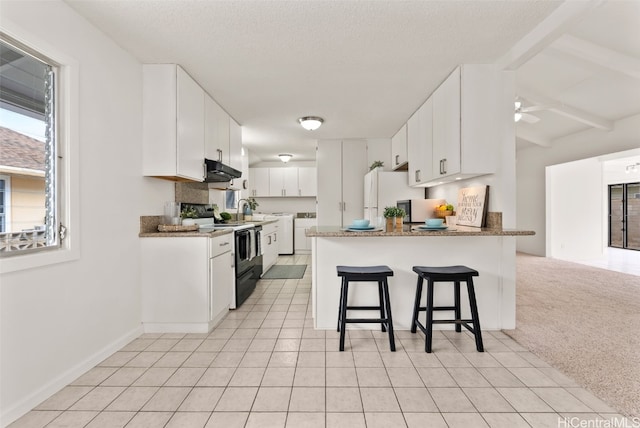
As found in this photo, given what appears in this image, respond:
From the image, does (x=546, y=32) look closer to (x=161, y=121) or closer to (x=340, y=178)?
(x=161, y=121)

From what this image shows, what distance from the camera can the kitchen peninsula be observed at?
2.71 m

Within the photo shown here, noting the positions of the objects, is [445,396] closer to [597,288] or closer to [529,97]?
[597,288]

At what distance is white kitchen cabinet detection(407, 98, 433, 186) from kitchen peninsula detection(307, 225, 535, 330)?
97 cm

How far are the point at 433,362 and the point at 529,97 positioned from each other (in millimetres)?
4380

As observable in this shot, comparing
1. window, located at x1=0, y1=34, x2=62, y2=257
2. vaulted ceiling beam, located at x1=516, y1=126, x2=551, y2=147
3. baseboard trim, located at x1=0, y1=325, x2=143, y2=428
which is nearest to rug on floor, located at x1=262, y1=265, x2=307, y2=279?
baseboard trim, located at x1=0, y1=325, x2=143, y2=428

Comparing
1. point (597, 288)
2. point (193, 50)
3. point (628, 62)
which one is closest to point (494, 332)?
point (597, 288)

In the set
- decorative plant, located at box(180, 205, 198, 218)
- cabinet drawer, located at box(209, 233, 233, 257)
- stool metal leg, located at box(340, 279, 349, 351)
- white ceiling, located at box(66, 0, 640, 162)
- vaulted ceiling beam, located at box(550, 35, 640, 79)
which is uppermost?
vaulted ceiling beam, located at box(550, 35, 640, 79)

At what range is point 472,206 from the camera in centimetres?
303

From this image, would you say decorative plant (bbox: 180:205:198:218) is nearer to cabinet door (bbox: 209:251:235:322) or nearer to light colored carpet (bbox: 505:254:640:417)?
cabinet door (bbox: 209:251:235:322)

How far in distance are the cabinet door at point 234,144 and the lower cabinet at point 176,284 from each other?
177 centimetres

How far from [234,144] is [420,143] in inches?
99.3

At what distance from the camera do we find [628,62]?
3256 mm

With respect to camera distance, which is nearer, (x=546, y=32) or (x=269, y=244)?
(x=546, y=32)

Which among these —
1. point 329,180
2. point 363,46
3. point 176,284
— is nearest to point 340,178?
point 329,180
